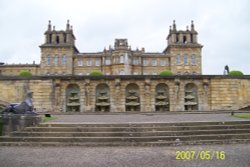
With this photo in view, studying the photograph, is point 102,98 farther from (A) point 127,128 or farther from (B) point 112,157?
(B) point 112,157

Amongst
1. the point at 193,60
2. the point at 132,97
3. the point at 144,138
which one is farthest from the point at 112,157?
the point at 193,60

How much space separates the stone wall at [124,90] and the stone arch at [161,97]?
323 mm

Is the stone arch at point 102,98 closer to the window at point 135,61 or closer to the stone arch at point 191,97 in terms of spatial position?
the stone arch at point 191,97

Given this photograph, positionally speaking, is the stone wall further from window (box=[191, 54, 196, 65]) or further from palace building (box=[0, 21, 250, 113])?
window (box=[191, 54, 196, 65])

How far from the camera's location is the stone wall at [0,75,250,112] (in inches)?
942

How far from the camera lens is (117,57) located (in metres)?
69.8

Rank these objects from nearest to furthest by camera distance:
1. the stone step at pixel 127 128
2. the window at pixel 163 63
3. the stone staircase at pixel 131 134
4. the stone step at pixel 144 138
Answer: the stone staircase at pixel 131 134, the stone step at pixel 144 138, the stone step at pixel 127 128, the window at pixel 163 63

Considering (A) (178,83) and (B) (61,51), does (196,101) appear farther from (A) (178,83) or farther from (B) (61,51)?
(B) (61,51)

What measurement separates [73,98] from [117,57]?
4649 centimetres

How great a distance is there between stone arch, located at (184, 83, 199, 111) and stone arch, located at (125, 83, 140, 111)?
4489mm

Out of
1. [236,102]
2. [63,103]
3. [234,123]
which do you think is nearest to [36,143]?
[234,123]
